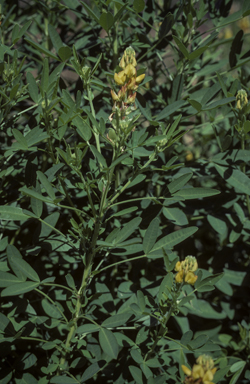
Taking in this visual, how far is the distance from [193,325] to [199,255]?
0.30 m

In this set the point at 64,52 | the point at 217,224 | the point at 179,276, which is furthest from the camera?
the point at 217,224

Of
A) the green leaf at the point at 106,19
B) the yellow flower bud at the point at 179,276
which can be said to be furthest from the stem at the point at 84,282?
the green leaf at the point at 106,19

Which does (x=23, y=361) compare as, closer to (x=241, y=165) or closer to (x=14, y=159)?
(x=14, y=159)

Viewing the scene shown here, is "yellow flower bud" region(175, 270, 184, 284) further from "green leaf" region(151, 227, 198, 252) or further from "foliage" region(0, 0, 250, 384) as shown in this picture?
"green leaf" region(151, 227, 198, 252)

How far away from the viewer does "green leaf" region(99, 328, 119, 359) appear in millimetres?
779

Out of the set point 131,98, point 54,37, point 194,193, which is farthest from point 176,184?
point 54,37

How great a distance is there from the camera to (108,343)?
2.64 ft

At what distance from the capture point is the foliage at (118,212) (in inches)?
33.6

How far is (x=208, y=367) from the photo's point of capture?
73 cm

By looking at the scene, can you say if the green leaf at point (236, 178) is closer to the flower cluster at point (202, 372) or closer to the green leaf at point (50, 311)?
the flower cluster at point (202, 372)

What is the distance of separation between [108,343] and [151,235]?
0.91 feet

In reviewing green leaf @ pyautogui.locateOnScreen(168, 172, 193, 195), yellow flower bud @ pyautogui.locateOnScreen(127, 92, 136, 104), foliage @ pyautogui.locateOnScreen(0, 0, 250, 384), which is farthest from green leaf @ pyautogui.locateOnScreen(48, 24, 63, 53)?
green leaf @ pyautogui.locateOnScreen(168, 172, 193, 195)

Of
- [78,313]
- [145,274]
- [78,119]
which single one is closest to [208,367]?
[78,313]

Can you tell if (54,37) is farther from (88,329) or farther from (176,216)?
(88,329)
